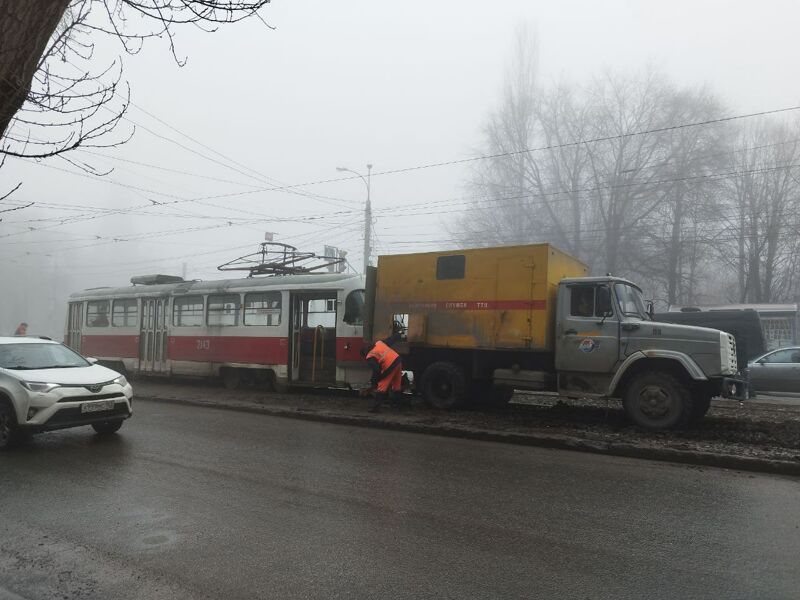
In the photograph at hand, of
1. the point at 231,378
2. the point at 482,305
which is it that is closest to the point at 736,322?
the point at 482,305

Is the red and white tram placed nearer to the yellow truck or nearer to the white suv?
the yellow truck

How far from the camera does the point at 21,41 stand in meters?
2.65

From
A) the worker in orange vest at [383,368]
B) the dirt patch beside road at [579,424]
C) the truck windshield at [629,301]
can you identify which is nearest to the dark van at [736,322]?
the dirt patch beside road at [579,424]

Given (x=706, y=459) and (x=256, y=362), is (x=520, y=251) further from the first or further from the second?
(x=256, y=362)

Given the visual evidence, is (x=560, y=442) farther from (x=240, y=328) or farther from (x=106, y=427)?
(x=240, y=328)

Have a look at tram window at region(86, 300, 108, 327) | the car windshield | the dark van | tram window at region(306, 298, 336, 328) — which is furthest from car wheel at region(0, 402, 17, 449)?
the dark van

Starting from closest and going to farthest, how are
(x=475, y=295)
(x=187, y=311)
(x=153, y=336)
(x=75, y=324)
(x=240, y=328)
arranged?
1. (x=475, y=295)
2. (x=240, y=328)
3. (x=187, y=311)
4. (x=153, y=336)
5. (x=75, y=324)

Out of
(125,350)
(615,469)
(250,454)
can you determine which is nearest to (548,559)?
(615,469)

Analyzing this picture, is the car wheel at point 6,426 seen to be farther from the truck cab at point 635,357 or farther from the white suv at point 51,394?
the truck cab at point 635,357

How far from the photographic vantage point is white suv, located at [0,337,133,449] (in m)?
7.37

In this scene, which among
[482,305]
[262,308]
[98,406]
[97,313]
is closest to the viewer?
[98,406]

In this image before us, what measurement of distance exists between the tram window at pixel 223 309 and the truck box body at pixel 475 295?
15.4 ft

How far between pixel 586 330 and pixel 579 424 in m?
1.53

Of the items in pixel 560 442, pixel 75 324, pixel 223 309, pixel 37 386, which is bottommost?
pixel 560 442
